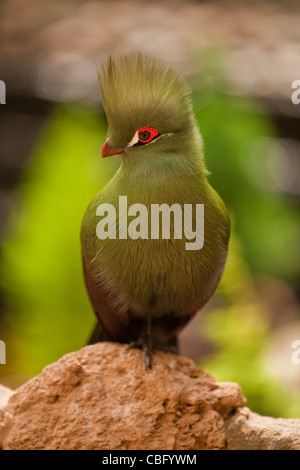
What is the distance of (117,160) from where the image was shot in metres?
2.76

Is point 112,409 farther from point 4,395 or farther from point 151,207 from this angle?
point 151,207

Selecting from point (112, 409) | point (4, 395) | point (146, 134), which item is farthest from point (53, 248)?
point (146, 134)

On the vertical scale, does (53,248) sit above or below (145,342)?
above

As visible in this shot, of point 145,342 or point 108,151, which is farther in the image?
point 145,342

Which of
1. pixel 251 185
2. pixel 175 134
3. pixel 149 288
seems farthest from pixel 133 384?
pixel 251 185

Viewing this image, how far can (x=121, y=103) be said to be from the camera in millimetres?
1511

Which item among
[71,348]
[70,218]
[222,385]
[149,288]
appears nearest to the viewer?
[149,288]

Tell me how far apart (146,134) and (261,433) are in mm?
937

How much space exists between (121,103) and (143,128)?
A: 3.1 inches

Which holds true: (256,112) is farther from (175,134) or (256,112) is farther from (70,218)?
(175,134)

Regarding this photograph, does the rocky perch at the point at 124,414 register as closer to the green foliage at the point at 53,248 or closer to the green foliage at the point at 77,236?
the green foliage at the point at 77,236

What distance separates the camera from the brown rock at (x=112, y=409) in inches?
69.5

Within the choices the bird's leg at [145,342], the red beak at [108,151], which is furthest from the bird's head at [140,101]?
the bird's leg at [145,342]

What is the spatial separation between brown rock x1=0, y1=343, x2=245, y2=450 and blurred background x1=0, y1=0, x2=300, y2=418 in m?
0.95
